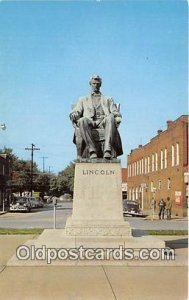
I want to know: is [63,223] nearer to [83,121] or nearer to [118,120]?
[118,120]

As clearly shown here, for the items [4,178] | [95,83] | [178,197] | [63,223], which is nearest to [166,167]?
[178,197]

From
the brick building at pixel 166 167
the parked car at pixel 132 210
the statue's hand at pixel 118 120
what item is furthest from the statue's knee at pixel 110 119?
the parked car at pixel 132 210

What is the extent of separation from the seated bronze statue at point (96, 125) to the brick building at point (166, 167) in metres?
21.9

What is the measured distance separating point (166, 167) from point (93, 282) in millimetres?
41451

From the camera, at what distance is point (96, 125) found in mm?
13539

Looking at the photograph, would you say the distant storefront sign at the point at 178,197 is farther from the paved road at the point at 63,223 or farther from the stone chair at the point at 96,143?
the stone chair at the point at 96,143

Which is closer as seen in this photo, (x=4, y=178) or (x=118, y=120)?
(x=118, y=120)

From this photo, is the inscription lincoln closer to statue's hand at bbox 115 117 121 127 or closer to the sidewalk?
statue's hand at bbox 115 117 121 127

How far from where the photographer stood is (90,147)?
1316 cm

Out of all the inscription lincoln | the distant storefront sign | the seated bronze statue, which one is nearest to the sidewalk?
the inscription lincoln

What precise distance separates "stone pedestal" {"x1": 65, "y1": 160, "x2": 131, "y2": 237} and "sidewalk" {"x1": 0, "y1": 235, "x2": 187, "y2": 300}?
2.23 meters

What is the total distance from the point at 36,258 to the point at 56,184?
376ft

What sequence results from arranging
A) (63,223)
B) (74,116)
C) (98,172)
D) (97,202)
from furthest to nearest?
(63,223) → (74,116) → (98,172) → (97,202)

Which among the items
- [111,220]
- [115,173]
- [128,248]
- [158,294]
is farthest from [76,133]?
A: [158,294]
